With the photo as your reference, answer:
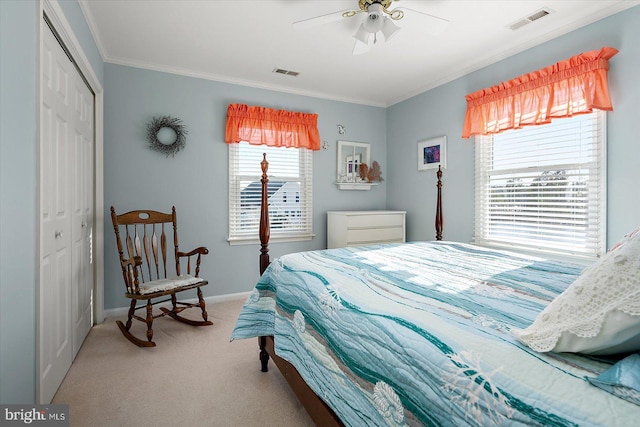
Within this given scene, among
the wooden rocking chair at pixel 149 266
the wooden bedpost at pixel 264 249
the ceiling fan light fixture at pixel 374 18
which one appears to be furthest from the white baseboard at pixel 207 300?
the ceiling fan light fixture at pixel 374 18

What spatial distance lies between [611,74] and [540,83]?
18.8 inches

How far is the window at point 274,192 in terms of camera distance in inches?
151

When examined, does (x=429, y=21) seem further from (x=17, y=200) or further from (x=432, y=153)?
(x=17, y=200)

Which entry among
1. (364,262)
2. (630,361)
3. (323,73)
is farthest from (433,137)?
(630,361)

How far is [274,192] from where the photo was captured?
406 centimetres

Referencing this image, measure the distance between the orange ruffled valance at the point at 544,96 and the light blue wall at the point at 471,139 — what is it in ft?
0.36

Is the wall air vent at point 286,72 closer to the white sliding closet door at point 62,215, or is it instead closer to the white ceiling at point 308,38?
the white ceiling at point 308,38

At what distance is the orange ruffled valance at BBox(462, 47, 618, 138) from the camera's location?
2.42 m

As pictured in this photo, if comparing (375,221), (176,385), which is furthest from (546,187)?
(176,385)

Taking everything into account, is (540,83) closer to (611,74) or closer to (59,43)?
(611,74)

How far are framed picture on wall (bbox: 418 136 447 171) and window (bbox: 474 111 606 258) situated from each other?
459 mm

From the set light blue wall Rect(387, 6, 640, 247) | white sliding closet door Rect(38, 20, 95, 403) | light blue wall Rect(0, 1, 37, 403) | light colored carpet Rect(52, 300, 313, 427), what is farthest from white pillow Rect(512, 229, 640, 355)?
light blue wall Rect(387, 6, 640, 247)

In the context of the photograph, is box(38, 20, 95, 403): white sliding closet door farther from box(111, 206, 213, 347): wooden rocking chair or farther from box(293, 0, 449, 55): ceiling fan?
box(293, 0, 449, 55): ceiling fan

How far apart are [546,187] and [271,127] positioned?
2929 millimetres
